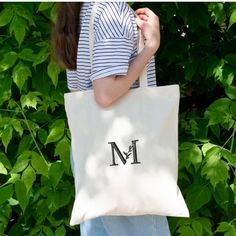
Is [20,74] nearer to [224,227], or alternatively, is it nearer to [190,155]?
[190,155]

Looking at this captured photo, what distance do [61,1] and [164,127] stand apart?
617mm

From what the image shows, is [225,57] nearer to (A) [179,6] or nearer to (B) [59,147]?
(A) [179,6]

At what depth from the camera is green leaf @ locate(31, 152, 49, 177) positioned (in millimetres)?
2861

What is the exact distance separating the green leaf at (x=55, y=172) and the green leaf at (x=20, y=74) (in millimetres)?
366

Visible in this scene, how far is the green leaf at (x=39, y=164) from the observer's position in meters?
2.86

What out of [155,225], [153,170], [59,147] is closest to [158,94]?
[153,170]

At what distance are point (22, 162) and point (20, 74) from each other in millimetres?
372

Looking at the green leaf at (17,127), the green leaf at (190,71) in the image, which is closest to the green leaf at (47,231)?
the green leaf at (17,127)

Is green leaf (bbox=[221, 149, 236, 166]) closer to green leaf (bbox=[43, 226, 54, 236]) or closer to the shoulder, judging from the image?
the shoulder

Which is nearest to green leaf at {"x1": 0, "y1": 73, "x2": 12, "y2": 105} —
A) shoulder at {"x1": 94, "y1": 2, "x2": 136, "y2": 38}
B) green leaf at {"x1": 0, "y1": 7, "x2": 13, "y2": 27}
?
green leaf at {"x1": 0, "y1": 7, "x2": 13, "y2": 27}

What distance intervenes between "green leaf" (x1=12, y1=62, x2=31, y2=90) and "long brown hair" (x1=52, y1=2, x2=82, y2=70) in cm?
48

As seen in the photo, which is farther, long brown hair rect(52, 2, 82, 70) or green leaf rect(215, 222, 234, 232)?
green leaf rect(215, 222, 234, 232)

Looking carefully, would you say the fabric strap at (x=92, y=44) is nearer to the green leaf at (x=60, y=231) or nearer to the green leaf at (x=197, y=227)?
the green leaf at (x=197, y=227)

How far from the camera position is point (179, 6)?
2990 mm
